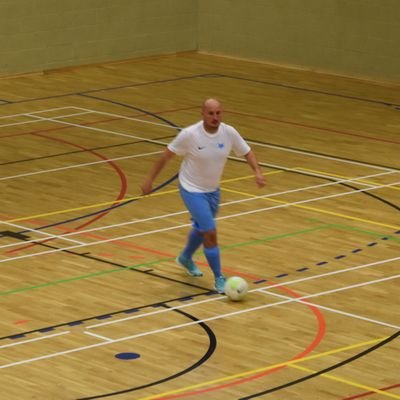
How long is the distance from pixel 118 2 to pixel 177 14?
4.76 feet

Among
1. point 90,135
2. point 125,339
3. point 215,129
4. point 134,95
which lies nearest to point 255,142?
point 90,135

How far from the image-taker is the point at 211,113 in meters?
11.5

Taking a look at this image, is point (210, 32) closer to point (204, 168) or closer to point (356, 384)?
point (204, 168)

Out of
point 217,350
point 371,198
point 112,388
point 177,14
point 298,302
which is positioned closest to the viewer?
point 112,388

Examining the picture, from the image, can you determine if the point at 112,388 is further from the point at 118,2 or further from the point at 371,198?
the point at 118,2

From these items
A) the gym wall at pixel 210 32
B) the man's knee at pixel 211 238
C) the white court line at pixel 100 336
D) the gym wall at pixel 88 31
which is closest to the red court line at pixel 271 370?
the man's knee at pixel 211 238

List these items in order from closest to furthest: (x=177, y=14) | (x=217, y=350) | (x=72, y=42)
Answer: (x=217, y=350)
(x=72, y=42)
(x=177, y=14)

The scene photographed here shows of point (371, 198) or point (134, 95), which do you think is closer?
point (371, 198)

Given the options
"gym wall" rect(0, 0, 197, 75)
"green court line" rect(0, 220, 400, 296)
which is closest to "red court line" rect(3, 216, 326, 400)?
"green court line" rect(0, 220, 400, 296)

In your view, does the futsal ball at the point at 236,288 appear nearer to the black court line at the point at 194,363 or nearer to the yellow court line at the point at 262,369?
the black court line at the point at 194,363

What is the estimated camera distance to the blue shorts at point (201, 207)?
458 inches

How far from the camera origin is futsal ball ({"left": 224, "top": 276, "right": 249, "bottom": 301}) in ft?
37.5

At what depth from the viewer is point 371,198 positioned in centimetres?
1491

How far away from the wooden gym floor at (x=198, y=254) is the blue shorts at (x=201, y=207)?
63 centimetres
